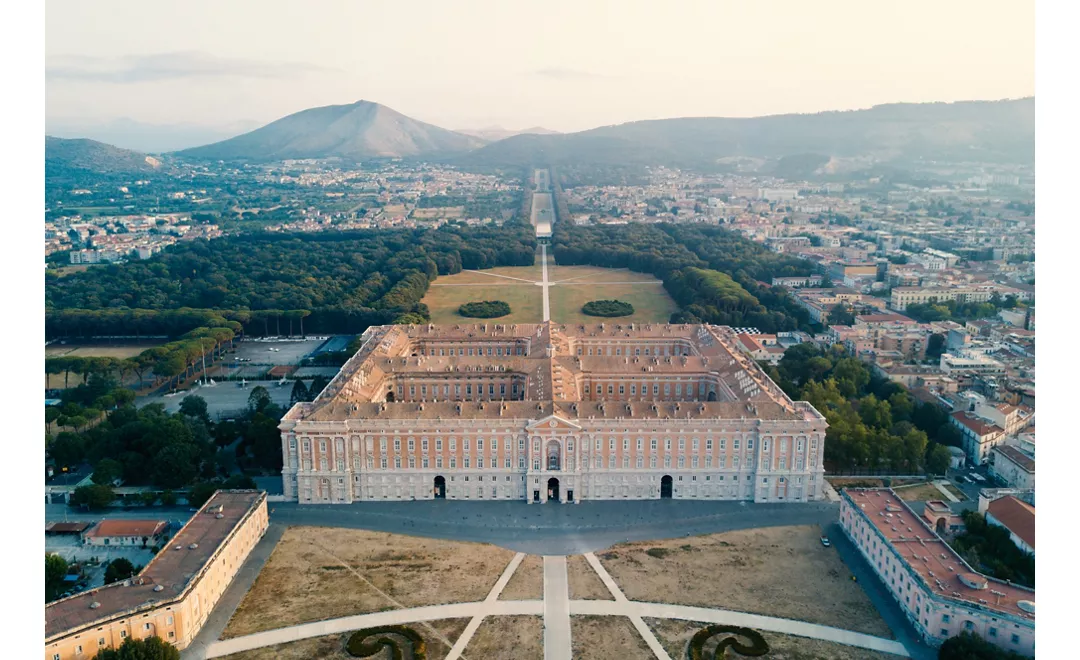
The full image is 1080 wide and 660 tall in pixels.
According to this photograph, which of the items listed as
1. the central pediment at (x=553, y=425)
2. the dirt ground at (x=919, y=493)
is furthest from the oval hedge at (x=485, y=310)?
the dirt ground at (x=919, y=493)

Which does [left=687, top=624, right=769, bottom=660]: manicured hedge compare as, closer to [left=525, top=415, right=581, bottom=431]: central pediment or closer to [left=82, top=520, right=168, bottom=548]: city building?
[left=525, top=415, right=581, bottom=431]: central pediment

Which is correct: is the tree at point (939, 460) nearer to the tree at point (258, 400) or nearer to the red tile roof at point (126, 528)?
the tree at point (258, 400)

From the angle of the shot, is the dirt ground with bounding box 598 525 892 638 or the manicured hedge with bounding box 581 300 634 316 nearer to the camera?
the dirt ground with bounding box 598 525 892 638

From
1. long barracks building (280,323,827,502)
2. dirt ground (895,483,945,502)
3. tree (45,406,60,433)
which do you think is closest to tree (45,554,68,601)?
long barracks building (280,323,827,502)

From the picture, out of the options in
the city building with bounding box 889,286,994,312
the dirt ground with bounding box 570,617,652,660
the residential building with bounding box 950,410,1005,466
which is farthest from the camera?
the city building with bounding box 889,286,994,312

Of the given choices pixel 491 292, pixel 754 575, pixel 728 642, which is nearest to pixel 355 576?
pixel 728 642

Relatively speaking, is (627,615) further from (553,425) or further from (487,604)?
(553,425)

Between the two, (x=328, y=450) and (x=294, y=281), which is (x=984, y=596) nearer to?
(x=328, y=450)
